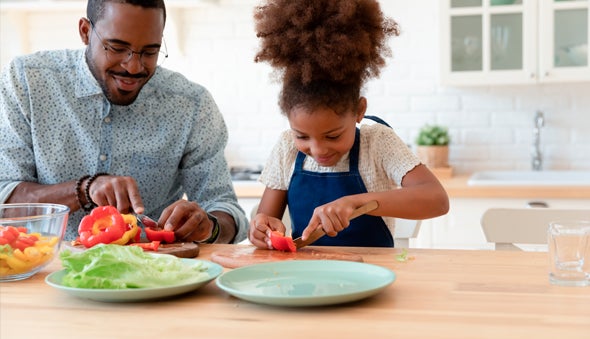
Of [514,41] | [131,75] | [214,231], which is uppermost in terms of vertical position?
[514,41]

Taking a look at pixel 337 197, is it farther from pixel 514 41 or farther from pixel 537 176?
pixel 537 176

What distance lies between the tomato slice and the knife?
0.14 ft

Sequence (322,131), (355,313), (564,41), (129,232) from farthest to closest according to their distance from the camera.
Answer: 1. (564,41)
2. (322,131)
3. (129,232)
4. (355,313)

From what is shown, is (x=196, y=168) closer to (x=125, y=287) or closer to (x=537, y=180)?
(x=125, y=287)

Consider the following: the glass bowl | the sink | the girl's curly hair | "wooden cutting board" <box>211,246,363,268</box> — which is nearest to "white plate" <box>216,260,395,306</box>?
"wooden cutting board" <box>211,246,363,268</box>

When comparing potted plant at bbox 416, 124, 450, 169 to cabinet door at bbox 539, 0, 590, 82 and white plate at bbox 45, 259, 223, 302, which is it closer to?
cabinet door at bbox 539, 0, 590, 82

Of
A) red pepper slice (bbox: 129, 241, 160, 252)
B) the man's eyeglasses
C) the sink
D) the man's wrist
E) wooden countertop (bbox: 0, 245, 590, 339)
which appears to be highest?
the man's eyeglasses

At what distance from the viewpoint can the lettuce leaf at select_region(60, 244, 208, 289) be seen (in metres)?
1.43

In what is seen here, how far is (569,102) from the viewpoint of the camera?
4.05m

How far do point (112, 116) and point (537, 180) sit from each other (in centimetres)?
232

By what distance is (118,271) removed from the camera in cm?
146

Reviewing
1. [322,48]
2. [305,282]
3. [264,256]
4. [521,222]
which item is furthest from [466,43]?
[305,282]

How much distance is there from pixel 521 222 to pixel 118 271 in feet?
3.89

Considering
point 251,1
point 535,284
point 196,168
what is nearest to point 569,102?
point 251,1
